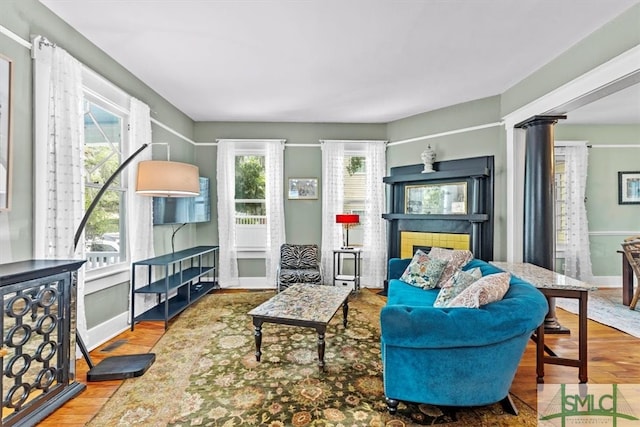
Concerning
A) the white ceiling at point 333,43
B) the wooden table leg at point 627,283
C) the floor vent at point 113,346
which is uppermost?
the white ceiling at point 333,43

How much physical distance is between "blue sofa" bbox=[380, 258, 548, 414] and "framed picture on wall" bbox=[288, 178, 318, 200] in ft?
11.7

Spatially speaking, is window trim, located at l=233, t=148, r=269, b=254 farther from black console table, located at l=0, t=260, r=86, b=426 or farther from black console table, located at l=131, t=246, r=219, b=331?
black console table, located at l=0, t=260, r=86, b=426

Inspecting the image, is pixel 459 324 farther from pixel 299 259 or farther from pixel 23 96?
pixel 299 259

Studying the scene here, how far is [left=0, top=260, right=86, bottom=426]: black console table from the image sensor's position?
1664 mm

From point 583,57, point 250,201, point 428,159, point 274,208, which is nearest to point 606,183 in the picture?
point 428,159

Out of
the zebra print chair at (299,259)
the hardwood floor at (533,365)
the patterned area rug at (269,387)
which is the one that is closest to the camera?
the patterned area rug at (269,387)

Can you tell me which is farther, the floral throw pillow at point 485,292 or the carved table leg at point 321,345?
the carved table leg at point 321,345

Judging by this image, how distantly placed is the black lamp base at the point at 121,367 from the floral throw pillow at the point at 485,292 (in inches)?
94.1

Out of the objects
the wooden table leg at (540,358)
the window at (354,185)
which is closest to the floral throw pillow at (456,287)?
the wooden table leg at (540,358)

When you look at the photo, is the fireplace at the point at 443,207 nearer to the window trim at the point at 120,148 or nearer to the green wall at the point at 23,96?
the window trim at the point at 120,148

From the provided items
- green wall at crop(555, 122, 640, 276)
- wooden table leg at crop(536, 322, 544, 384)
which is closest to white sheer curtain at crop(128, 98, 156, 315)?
wooden table leg at crop(536, 322, 544, 384)

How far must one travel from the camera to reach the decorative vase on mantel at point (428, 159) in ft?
14.9

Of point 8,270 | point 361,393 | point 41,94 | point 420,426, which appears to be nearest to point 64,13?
point 41,94

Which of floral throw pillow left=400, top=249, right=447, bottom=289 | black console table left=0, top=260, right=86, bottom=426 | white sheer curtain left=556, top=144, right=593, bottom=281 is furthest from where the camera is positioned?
white sheer curtain left=556, top=144, right=593, bottom=281
